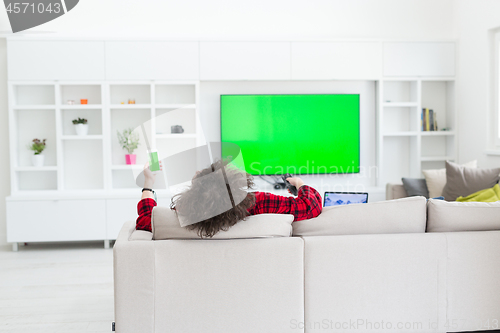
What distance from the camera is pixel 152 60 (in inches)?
167

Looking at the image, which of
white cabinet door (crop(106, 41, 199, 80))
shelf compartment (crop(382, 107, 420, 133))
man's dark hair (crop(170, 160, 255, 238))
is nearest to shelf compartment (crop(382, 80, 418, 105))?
shelf compartment (crop(382, 107, 420, 133))

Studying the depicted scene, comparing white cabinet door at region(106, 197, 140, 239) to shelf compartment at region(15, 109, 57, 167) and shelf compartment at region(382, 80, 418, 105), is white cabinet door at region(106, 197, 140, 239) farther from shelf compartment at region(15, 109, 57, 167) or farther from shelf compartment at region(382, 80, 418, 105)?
shelf compartment at region(382, 80, 418, 105)

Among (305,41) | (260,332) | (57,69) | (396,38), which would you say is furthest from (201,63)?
(260,332)

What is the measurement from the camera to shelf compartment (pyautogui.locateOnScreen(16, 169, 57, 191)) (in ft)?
14.6

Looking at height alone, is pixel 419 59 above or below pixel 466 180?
above

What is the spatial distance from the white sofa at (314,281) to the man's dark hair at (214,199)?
0.11 m

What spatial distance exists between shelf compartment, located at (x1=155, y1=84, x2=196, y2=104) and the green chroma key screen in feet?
1.28

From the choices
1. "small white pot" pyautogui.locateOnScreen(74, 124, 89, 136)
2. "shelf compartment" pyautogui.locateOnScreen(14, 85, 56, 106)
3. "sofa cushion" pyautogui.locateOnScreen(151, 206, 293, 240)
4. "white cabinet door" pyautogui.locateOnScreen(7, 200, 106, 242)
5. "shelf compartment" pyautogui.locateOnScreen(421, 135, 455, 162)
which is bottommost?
"white cabinet door" pyautogui.locateOnScreen(7, 200, 106, 242)

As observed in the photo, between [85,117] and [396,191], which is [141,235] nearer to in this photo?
[396,191]

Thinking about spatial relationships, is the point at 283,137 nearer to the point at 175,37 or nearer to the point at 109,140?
the point at 175,37

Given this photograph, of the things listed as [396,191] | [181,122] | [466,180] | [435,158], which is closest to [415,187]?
[396,191]

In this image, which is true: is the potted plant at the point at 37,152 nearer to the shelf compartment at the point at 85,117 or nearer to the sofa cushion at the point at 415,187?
the shelf compartment at the point at 85,117

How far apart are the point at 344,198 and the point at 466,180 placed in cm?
165

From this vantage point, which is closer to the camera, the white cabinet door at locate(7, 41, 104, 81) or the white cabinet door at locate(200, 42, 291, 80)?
the white cabinet door at locate(7, 41, 104, 81)
